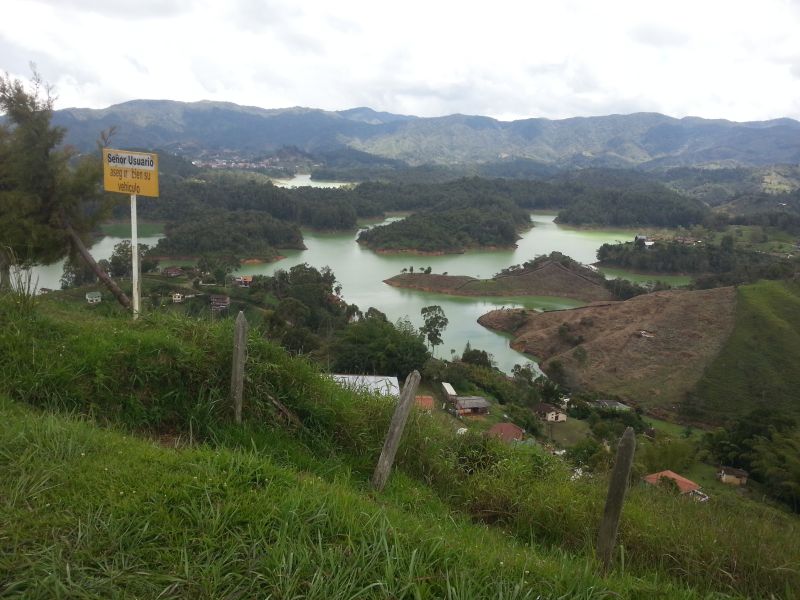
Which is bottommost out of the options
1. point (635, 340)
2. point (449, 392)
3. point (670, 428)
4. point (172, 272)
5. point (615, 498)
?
point (670, 428)

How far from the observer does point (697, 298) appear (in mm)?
26031

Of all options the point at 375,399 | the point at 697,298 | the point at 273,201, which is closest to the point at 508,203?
the point at 273,201

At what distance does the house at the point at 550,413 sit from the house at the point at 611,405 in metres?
1.93

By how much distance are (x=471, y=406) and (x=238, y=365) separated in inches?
485

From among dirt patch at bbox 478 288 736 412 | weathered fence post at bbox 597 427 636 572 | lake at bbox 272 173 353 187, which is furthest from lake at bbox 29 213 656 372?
lake at bbox 272 173 353 187

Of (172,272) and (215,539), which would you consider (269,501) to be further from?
(172,272)

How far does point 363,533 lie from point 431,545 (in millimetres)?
223

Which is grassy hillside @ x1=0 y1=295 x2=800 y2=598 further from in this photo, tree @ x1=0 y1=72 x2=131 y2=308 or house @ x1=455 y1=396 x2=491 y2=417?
house @ x1=455 y1=396 x2=491 y2=417

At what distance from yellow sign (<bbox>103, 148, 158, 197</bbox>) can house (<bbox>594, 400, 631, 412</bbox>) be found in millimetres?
16172

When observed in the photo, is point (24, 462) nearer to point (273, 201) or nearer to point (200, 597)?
point (200, 597)

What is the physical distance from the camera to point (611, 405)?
18.2 m

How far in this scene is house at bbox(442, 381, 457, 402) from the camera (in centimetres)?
1502

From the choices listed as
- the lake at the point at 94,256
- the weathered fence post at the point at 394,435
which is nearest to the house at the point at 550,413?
the weathered fence post at the point at 394,435

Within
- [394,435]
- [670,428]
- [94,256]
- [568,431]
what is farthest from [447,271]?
[394,435]
